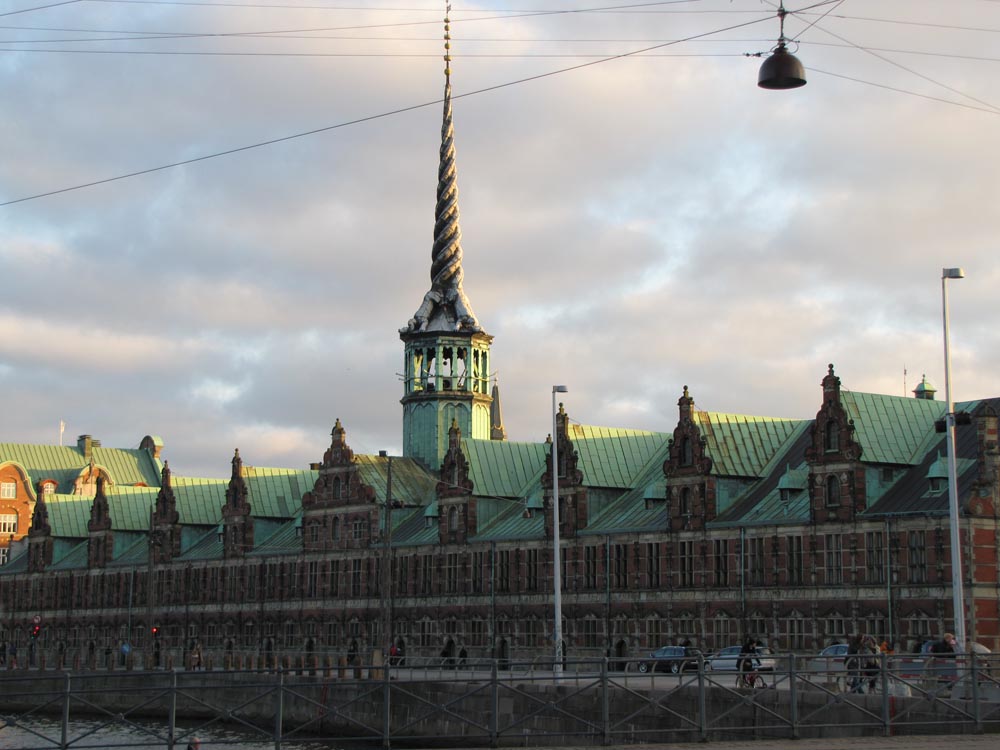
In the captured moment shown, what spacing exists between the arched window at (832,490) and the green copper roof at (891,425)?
164 centimetres

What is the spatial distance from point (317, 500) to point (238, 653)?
47.0 ft

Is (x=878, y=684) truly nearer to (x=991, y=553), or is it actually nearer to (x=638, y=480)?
(x=991, y=553)

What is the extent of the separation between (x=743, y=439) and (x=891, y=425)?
9653mm

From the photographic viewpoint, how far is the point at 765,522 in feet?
264

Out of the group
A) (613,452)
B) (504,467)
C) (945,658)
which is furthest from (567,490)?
(945,658)

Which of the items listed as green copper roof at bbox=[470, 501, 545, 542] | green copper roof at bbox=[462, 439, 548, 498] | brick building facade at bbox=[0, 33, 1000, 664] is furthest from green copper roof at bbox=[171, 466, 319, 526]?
green copper roof at bbox=[470, 501, 545, 542]

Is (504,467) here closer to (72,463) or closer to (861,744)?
(861,744)

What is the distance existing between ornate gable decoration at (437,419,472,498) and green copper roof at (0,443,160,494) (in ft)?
282

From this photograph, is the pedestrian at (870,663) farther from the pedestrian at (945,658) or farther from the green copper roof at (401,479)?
the green copper roof at (401,479)

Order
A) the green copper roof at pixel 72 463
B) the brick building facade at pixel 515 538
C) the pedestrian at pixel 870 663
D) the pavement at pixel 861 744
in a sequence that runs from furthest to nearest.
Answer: the green copper roof at pixel 72 463 → the brick building facade at pixel 515 538 → the pedestrian at pixel 870 663 → the pavement at pixel 861 744

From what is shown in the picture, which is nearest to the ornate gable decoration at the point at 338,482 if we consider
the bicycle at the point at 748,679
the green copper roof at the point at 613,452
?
the green copper roof at the point at 613,452

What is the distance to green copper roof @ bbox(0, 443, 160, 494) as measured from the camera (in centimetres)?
17938

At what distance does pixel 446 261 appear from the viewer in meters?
123

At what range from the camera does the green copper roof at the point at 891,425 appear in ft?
257
